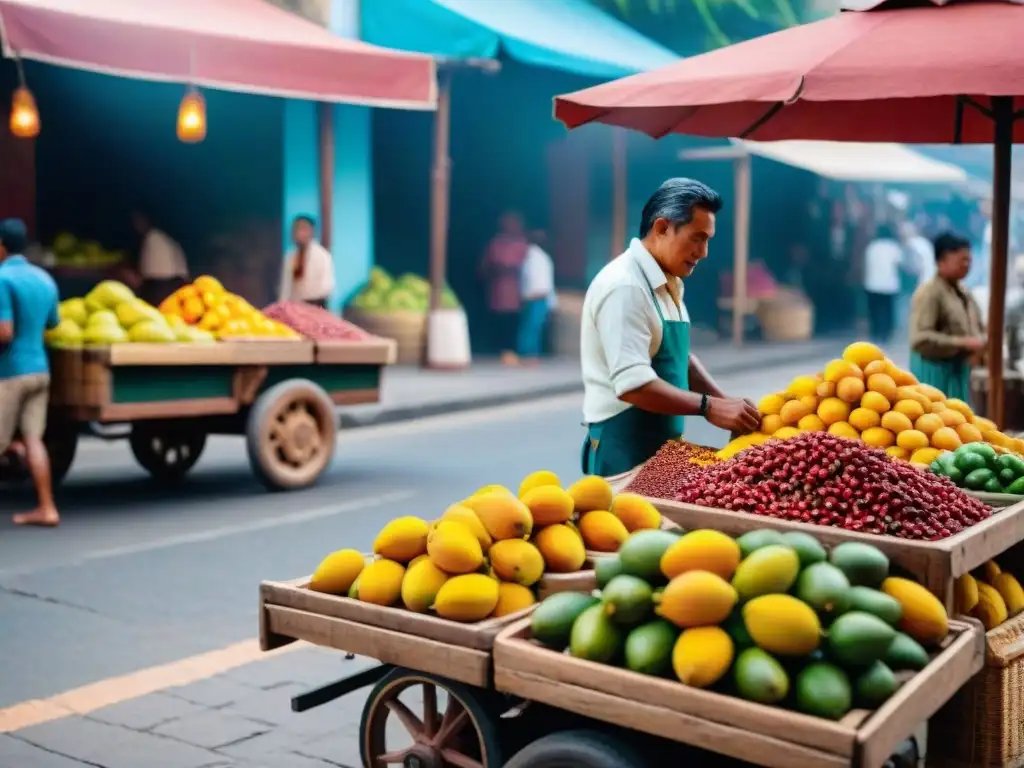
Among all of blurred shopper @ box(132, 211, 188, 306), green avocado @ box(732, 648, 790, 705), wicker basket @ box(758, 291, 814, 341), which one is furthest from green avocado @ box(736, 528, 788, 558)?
wicker basket @ box(758, 291, 814, 341)

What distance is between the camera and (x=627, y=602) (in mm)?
3039

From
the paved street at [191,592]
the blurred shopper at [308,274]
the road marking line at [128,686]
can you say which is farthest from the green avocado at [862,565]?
the blurred shopper at [308,274]

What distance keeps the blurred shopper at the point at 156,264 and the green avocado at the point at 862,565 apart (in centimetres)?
1358

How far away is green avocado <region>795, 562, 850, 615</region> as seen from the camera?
2.97m

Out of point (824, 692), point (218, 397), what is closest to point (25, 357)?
point (218, 397)

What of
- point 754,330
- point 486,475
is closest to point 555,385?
point 486,475

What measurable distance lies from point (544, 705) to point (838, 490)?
39.5 inches

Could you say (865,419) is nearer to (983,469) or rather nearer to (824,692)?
(983,469)

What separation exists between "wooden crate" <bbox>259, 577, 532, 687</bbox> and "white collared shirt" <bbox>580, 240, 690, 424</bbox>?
4.70ft

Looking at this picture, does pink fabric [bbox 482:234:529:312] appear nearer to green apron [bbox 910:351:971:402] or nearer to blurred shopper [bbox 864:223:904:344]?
blurred shopper [bbox 864:223:904:344]

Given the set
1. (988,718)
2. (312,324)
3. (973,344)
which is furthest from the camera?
(312,324)

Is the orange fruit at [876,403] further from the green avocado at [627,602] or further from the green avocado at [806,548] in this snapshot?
the green avocado at [627,602]

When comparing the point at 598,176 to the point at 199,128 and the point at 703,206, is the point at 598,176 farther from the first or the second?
the point at 703,206

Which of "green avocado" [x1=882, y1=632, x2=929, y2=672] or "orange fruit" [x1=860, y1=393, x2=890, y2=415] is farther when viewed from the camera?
"orange fruit" [x1=860, y1=393, x2=890, y2=415]
